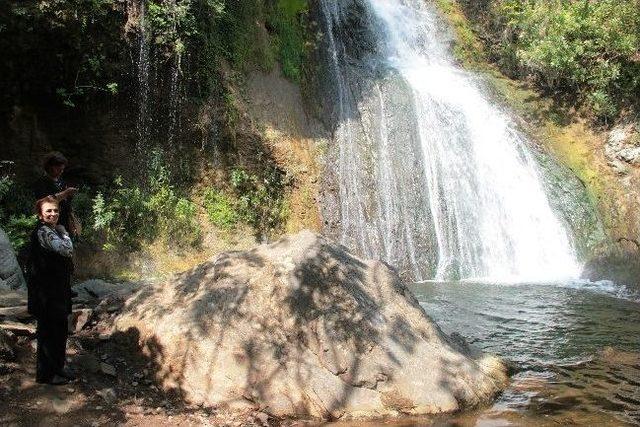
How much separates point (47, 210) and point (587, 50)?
15.4 metres

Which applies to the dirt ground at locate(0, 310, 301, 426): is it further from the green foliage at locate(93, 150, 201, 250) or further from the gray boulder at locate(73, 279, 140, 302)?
the green foliage at locate(93, 150, 201, 250)

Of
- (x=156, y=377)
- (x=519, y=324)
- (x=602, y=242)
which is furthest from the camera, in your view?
(x=602, y=242)

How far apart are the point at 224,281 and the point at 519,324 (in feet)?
15.7

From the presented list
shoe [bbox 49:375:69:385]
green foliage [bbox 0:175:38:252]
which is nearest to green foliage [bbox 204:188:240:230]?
green foliage [bbox 0:175:38:252]

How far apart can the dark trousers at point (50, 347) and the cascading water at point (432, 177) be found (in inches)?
315

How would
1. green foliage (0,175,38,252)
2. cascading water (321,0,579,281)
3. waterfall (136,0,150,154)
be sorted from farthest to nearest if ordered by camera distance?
cascading water (321,0,579,281) < waterfall (136,0,150,154) < green foliage (0,175,38,252)

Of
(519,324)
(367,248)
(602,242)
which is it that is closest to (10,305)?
(519,324)

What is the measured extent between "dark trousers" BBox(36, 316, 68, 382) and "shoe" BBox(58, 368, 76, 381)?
3 centimetres

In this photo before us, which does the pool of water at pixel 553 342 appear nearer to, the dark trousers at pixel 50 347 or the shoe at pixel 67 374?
the shoe at pixel 67 374

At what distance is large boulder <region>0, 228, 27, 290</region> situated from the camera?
6875mm

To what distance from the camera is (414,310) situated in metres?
5.52

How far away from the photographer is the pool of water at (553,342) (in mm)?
4715

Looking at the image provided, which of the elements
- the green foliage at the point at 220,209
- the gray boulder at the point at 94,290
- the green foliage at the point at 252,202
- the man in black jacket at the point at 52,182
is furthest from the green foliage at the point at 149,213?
the man in black jacket at the point at 52,182

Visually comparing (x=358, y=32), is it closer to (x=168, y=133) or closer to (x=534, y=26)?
(x=534, y=26)
